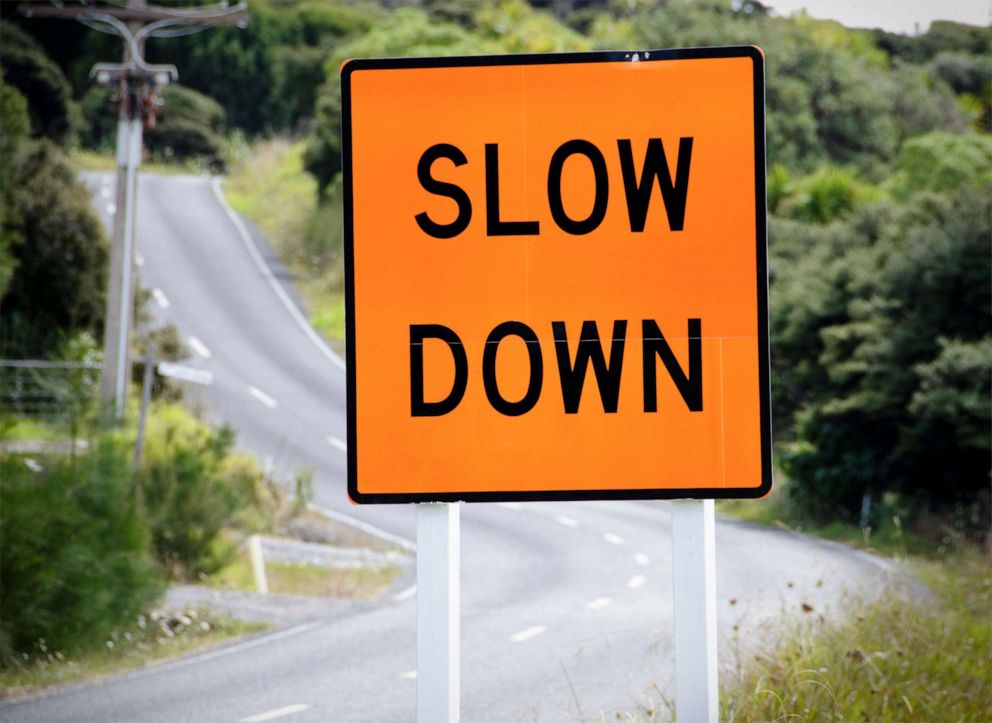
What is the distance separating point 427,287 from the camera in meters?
3.06

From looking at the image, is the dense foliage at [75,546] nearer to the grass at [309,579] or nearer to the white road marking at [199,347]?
the grass at [309,579]

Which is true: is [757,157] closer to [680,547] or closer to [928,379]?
[680,547]

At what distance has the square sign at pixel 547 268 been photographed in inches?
118

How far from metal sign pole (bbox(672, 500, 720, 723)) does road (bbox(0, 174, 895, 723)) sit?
205 centimetres

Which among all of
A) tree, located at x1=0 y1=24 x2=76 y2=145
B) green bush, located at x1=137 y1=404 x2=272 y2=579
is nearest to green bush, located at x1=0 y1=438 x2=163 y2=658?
green bush, located at x1=137 y1=404 x2=272 y2=579

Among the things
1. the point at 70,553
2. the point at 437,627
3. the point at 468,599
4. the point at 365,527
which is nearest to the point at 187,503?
the point at 468,599

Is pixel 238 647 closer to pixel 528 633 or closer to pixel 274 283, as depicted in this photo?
pixel 528 633

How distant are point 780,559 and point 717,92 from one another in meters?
16.1

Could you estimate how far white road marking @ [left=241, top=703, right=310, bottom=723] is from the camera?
365 inches

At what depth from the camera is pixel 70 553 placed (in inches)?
432

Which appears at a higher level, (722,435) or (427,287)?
(427,287)

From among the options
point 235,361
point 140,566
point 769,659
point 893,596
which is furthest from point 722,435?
point 235,361

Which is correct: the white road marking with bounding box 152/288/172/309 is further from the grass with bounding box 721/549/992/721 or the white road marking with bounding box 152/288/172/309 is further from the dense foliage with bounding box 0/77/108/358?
the grass with bounding box 721/549/992/721

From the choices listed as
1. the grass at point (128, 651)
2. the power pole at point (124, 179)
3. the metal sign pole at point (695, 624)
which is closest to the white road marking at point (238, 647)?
the grass at point (128, 651)
